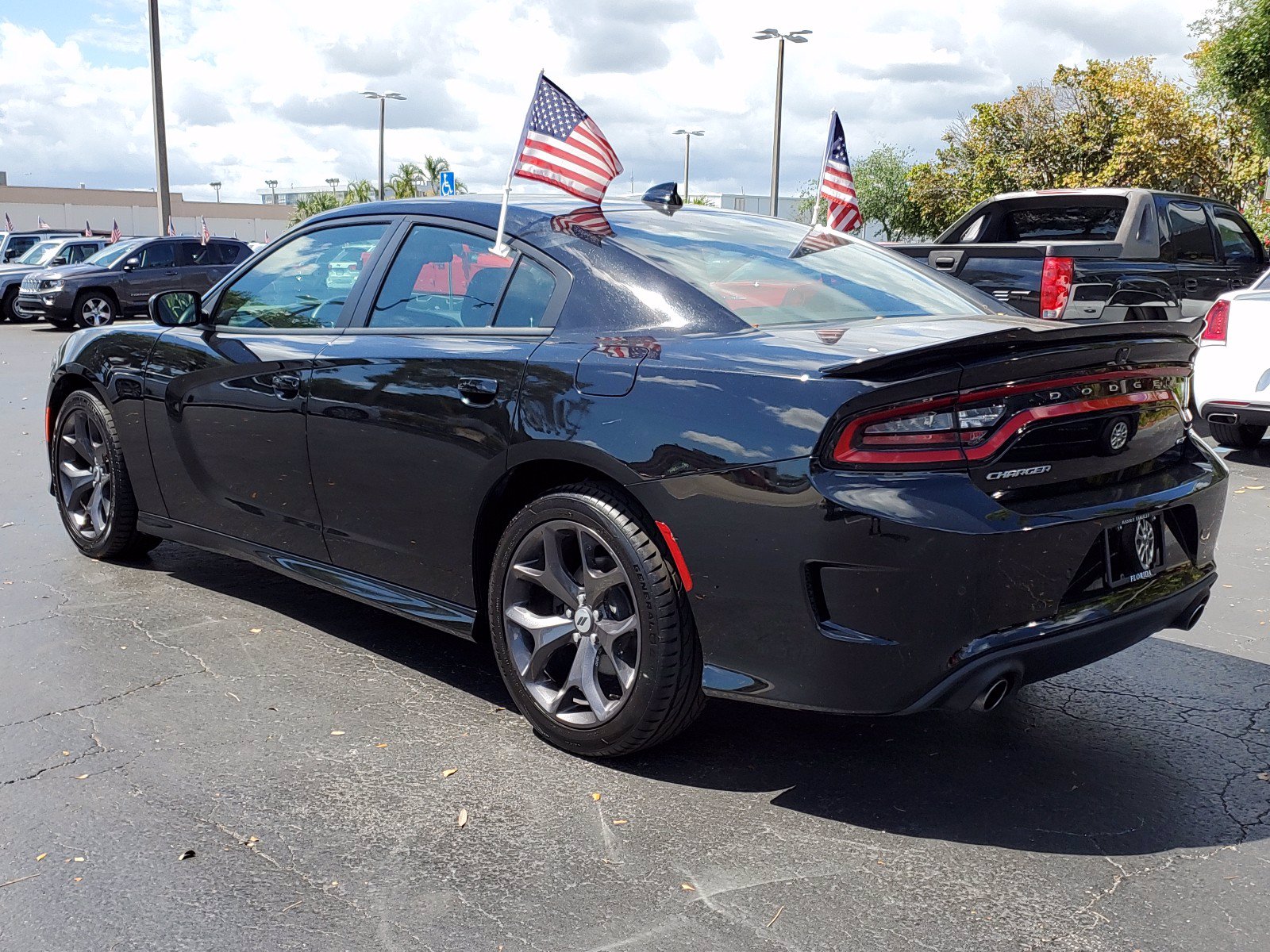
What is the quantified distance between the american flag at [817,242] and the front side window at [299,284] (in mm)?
1422

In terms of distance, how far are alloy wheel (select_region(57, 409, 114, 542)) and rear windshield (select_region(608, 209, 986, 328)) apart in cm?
282

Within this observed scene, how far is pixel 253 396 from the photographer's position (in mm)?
4531

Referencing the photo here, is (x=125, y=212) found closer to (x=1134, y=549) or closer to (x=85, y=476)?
(x=85, y=476)

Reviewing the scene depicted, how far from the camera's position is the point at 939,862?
2979 millimetres

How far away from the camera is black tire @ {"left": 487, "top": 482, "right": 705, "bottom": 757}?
326cm

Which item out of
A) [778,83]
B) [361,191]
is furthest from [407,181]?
[778,83]

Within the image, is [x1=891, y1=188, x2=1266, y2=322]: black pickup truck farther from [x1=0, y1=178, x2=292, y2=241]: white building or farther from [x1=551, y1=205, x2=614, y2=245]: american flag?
[x1=0, y1=178, x2=292, y2=241]: white building

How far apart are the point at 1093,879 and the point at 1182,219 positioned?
9247 mm

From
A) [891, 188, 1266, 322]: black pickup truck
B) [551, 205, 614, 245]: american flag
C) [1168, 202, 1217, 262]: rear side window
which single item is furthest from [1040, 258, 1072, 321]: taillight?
[551, 205, 614, 245]: american flag

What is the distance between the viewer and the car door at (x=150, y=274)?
23.3 m

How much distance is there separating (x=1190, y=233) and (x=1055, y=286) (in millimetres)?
2471

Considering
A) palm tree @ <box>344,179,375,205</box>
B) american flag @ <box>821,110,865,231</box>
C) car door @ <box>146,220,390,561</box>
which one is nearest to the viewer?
car door @ <box>146,220,390,561</box>

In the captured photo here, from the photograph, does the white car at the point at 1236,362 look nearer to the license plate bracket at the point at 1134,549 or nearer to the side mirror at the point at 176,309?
the license plate bracket at the point at 1134,549

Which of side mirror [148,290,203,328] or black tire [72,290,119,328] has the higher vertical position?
side mirror [148,290,203,328]
